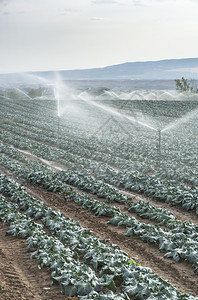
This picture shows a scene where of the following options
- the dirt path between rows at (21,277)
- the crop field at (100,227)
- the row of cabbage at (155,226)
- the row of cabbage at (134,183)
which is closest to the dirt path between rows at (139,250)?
the crop field at (100,227)

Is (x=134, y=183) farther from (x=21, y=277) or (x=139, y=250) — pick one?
(x=21, y=277)

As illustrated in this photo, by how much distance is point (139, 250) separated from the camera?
7.68m

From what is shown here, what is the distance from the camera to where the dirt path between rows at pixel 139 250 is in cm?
645

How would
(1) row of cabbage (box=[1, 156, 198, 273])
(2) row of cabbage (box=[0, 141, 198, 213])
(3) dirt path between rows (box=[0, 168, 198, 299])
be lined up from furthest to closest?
(2) row of cabbage (box=[0, 141, 198, 213]), (1) row of cabbage (box=[1, 156, 198, 273]), (3) dirt path between rows (box=[0, 168, 198, 299])

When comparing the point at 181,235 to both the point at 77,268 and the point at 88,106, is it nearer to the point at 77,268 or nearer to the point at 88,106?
the point at 77,268

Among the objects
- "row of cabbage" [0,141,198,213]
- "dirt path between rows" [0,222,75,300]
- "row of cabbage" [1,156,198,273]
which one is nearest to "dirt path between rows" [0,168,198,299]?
"row of cabbage" [1,156,198,273]

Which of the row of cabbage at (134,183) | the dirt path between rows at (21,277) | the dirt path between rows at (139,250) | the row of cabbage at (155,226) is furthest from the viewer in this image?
the row of cabbage at (134,183)

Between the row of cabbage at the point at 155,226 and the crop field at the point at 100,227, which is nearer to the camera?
the crop field at the point at 100,227

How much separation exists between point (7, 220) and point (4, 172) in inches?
253

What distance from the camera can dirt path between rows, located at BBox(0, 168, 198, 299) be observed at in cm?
645

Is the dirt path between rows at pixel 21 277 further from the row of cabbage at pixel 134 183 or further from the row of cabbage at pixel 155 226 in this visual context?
the row of cabbage at pixel 134 183

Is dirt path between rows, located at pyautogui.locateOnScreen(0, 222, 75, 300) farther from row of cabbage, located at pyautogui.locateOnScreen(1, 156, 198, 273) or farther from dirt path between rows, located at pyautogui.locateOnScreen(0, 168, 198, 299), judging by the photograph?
row of cabbage, located at pyautogui.locateOnScreen(1, 156, 198, 273)

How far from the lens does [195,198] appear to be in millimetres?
10352

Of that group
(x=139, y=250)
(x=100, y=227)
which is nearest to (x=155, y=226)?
(x=139, y=250)
